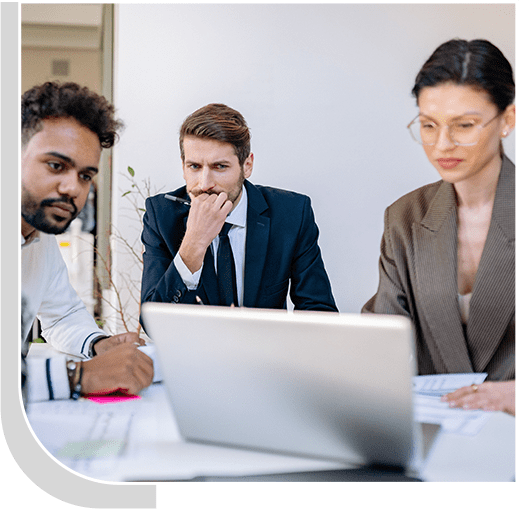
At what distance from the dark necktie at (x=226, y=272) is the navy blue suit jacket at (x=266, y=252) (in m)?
0.03

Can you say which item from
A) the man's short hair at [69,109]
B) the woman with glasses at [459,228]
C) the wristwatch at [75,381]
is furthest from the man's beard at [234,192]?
the wristwatch at [75,381]

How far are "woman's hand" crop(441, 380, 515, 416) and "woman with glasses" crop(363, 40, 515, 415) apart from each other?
0.29 metres

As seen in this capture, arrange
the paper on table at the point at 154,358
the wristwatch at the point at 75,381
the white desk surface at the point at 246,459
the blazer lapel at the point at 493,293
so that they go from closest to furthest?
the white desk surface at the point at 246,459
the wristwatch at the point at 75,381
the paper on table at the point at 154,358
the blazer lapel at the point at 493,293

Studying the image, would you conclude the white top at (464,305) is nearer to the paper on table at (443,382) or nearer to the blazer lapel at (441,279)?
the blazer lapel at (441,279)

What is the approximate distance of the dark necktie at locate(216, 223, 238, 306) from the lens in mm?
2217

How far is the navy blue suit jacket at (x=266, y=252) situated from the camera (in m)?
2.23

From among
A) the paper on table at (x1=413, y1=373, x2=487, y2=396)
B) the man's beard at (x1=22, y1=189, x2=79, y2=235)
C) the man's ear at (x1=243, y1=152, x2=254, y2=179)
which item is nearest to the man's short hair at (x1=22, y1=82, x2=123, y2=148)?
the man's beard at (x1=22, y1=189, x2=79, y2=235)

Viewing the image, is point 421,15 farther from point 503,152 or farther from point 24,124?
point 24,124

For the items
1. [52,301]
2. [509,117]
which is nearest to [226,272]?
[52,301]

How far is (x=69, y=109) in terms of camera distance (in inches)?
85.2

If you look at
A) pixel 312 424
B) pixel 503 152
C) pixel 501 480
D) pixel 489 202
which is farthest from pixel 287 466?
pixel 503 152

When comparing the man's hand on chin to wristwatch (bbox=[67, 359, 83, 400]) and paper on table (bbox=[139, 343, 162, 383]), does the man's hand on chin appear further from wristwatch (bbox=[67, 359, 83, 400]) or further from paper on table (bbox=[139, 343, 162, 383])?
wristwatch (bbox=[67, 359, 83, 400])

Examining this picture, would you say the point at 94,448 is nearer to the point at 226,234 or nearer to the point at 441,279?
the point at 226,234

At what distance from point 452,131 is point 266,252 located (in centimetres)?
82
